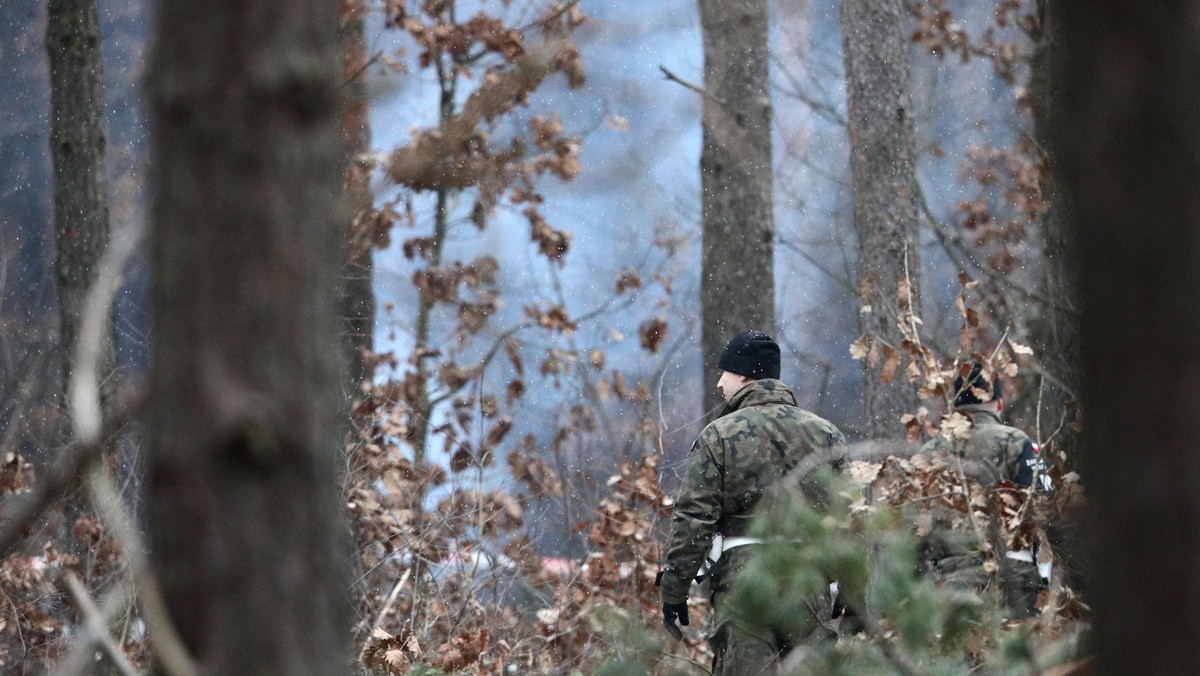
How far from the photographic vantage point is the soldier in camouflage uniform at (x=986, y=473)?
5.69 meters

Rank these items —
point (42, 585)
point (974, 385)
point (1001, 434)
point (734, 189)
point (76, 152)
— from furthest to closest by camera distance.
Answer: point (734, 189)
point (76, 152)
point (42, 585)
point (1001, 434)
point (974, 385)

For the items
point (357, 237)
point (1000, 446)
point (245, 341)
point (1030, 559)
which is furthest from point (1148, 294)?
point (357, 237)

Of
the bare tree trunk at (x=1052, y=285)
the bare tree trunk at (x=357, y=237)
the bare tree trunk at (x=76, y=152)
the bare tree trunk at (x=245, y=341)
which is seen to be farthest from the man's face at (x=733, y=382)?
the bare tree trunk at (x=76, y=152)

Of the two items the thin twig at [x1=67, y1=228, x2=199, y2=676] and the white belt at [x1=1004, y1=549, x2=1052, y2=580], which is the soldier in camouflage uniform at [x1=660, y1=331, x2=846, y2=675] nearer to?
the white belt at [x1=1004, y1=549, x2=1052, y2=580]

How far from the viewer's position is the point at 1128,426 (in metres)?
1.08

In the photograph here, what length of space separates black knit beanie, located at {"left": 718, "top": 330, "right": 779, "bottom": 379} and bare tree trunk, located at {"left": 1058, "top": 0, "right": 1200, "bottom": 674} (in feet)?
15.8

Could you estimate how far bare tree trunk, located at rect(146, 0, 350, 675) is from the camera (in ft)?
4.87

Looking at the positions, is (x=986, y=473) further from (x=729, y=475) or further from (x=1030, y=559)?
(x=729, y=475)

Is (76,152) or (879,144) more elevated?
(879,144)

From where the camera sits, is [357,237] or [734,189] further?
[357,237]

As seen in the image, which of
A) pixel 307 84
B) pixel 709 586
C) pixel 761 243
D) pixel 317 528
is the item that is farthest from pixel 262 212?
pixel 761 243

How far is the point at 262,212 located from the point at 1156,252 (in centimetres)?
95

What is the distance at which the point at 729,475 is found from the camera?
5.65 m

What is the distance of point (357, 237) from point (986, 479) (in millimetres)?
6507
